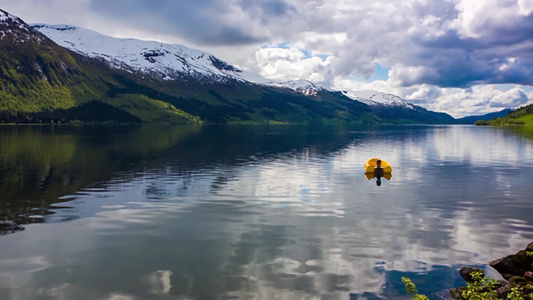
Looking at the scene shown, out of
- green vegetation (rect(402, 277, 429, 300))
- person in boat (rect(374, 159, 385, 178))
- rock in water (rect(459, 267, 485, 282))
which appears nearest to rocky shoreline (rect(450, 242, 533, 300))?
rock in water (rect(459, 267, 485, 282))

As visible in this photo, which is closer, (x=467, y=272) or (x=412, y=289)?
(x=412, y=289)

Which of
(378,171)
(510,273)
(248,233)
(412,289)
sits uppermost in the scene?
(378,171)

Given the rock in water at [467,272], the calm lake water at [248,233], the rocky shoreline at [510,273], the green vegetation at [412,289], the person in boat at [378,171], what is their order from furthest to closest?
1. the person in boat at [378,171]
2. the rock in water at [467,272]
3. the calm lake water at [248,233]
4. the rocky shoreline at [510,273]
5. the green vegetation at [412,289]

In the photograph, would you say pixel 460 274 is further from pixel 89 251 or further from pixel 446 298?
pixel 89 251

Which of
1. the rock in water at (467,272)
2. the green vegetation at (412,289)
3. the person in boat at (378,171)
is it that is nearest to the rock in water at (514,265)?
the rock in water at (467,272)

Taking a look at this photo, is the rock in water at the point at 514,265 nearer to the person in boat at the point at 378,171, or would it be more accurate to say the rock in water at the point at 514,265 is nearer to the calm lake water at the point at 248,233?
the calm lake water at the point at 248,233

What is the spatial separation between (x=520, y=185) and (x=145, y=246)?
49.7m

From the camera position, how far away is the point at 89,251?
2656 centimetres

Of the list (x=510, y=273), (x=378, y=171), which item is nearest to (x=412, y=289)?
(x=510, y=273)

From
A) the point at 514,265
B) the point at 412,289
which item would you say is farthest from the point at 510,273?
the point at 412,289

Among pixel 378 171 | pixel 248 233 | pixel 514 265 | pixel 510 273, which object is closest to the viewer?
pixel 510 273

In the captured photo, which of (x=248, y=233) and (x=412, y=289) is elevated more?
(x=412, y=289)

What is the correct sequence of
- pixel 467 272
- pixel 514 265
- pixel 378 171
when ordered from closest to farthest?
pixel 467 272 < pixel 514 265 < pixel 378 171

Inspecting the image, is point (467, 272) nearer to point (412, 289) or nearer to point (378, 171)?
point (412, 289)
